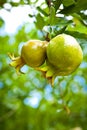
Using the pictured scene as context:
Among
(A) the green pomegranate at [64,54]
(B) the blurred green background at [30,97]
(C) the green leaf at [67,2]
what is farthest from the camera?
(B) the blurred green background at [30,97]

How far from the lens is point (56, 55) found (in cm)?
114

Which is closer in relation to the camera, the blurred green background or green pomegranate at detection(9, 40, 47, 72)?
green pomegranate at detection(9, 40, 47, 72)

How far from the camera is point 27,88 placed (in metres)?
3.17

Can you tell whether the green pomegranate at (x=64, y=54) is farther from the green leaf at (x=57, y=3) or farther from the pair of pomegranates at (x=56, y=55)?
the green leaf at (x=57, y=3)

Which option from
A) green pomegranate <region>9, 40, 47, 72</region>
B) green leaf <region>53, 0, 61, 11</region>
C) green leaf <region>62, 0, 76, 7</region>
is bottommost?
green pomegranate <region>9, 40, 47, 72</region>

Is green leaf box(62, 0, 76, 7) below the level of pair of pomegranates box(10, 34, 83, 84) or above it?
above

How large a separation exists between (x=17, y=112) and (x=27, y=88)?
0.25 metres

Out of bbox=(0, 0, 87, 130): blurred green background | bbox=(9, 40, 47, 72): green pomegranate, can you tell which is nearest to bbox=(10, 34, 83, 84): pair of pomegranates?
bbox=(9, 40, 47, 72): green pomegranate

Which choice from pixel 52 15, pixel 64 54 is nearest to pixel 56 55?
pixel 64 54

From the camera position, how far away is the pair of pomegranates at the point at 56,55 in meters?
1.14

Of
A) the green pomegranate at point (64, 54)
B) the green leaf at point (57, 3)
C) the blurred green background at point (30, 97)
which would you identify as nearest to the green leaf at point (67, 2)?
the green leaf at point (57, 3)

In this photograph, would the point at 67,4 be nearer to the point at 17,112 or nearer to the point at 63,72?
the point at 63,72

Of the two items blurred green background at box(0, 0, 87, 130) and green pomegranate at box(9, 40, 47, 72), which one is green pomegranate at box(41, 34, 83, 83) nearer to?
green pomegranate at box(9, 40, 47, 72)

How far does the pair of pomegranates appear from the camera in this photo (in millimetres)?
1145
